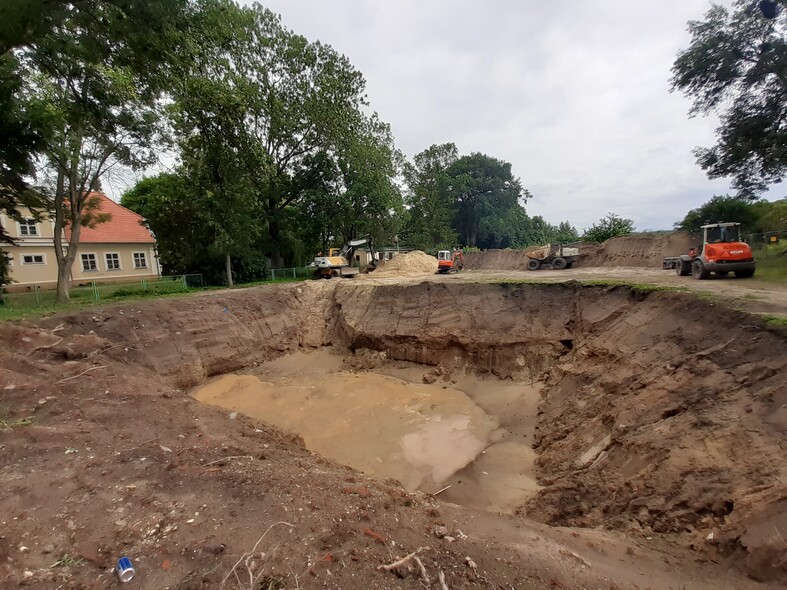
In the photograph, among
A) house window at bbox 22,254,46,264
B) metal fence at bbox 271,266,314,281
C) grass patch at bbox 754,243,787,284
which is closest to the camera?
grass patch at bbox 754,243,787,284

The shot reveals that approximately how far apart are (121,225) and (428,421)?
33561 millimetres

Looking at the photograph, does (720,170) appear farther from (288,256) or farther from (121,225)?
(121,225)

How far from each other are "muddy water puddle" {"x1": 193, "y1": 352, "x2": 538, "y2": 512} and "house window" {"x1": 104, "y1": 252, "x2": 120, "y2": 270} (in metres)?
23.6

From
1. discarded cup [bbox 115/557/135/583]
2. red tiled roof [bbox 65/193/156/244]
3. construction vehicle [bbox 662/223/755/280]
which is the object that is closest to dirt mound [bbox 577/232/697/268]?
construction vehicle [bbox 662/223/755/280]

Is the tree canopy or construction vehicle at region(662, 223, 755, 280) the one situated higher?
the tree canopy

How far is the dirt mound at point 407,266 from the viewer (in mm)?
28495

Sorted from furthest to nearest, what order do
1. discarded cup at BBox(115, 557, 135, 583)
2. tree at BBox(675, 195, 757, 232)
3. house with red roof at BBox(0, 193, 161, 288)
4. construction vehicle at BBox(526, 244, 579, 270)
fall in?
house with red roof at BBox(0, 193, 161, 288), construction vehicle at BBox(526, 244, 579, 270), tree at BBox(675, 195, 757, 232), discarded cup at BBox(115, 557, 135, 583)

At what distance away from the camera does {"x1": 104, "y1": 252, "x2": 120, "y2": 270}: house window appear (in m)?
30.5

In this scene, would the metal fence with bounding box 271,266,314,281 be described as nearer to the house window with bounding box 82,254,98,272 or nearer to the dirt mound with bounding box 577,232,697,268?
the house window with bounding box 82,254,98,272

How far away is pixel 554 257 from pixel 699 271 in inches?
514

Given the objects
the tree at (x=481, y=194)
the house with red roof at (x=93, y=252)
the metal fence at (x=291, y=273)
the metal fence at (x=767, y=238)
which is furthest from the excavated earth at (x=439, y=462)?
the tree at (x=481, y=194)

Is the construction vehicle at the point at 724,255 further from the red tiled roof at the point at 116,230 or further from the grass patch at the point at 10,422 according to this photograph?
the red tiled roof at the point at 116,230

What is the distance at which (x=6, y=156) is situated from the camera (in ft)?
29.7

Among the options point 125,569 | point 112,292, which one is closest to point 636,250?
point 125,569
